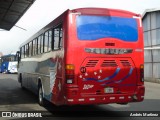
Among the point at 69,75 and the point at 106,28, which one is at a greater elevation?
the point at 106,28

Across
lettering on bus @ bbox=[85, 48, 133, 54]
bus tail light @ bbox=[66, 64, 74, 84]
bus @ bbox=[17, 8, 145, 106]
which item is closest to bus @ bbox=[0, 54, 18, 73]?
bus @ bbox=[17, 8, 145, 106]

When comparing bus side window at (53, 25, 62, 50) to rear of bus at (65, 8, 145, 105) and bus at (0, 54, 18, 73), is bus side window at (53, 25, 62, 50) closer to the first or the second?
rear of bus at (65, 8, 145, 105)

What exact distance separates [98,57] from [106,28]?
92 centimetres

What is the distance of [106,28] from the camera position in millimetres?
10164

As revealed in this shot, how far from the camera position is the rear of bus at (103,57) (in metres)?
9.77

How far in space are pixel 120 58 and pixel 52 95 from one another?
104 inches

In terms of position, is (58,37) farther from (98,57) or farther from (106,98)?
(106,98)

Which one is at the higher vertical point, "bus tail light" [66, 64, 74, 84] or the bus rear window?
the bus rear window

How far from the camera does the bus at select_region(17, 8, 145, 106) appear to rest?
9.77 m

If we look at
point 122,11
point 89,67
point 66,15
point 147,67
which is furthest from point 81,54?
point 147,67

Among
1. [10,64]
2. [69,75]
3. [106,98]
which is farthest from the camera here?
[10,64]

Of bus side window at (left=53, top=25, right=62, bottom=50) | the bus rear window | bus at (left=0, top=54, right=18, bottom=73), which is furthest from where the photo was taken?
bus at (left=0, top=54, right=18, bottom=73)

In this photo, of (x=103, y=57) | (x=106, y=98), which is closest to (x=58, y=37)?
(x=103, y=57)

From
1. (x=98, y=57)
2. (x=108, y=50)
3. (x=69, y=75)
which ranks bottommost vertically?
(x=69, y=75)
